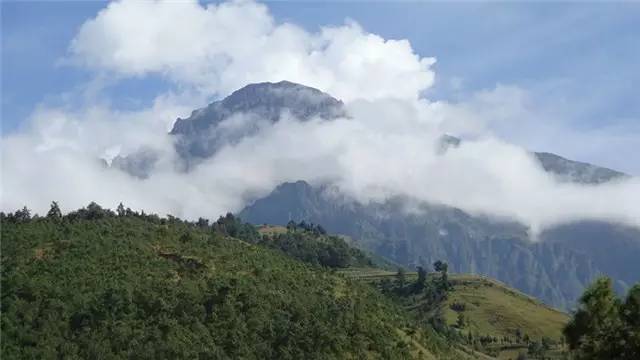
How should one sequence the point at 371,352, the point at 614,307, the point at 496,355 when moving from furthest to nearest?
the point at 496,355, the point at 371,352, the point at 614,307

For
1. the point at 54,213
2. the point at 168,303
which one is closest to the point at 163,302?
the point at 168,303

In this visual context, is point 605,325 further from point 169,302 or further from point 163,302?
point 169,302

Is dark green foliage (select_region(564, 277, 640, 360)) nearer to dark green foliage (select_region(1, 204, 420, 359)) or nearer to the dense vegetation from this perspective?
the dense vegetation

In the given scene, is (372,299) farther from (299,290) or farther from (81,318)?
(81,318)

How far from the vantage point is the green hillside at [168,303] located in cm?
9238

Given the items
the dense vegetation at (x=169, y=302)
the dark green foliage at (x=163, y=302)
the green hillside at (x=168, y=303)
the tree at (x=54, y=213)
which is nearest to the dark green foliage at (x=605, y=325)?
the dense vegetation at (x=169, y=302)

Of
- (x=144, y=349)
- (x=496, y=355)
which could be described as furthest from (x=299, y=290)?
(x=496, y=355)

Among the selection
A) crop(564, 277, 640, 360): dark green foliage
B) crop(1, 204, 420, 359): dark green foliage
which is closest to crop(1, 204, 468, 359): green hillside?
crop(1, 204, 420, 359): dark green foliage

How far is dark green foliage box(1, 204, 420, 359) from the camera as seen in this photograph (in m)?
92.2

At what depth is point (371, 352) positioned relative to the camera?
104m

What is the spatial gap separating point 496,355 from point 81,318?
117m

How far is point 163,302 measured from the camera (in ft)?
327

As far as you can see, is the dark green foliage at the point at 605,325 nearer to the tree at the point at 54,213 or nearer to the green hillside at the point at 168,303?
the green hillside at the point at 168,303

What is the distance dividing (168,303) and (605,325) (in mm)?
58667
